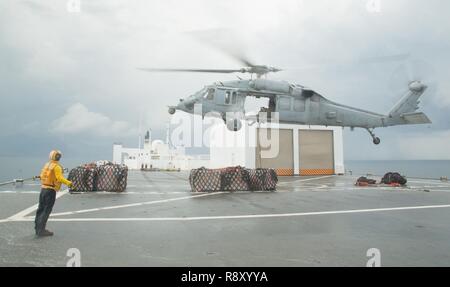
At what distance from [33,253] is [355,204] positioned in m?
10.3

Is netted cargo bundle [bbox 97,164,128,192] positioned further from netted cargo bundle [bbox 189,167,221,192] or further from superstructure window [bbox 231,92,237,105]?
superstructure window [bbox 231,92,237,105]

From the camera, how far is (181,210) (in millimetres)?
9695

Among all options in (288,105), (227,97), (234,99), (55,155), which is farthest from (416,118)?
(55,155)

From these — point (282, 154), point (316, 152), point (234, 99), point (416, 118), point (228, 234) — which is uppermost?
point (234, 99)

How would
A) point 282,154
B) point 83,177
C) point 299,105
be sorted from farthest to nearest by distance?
point 282,154 < point 299,105 < point 83,177

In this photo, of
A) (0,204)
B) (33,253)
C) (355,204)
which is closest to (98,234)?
(33,253)

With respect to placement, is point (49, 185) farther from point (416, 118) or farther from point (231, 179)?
point (416, 118)

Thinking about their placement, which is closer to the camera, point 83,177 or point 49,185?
point 49,185

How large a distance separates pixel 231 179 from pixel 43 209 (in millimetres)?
10143

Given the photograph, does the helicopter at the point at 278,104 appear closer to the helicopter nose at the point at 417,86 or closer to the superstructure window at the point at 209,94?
the superstructure window at the point at 209,94

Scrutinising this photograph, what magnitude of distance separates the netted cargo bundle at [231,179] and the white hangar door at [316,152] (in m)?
17.8

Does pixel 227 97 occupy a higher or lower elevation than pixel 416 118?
higher

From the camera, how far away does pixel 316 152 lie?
3331 centimetres

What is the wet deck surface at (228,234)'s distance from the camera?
4.70 meters
